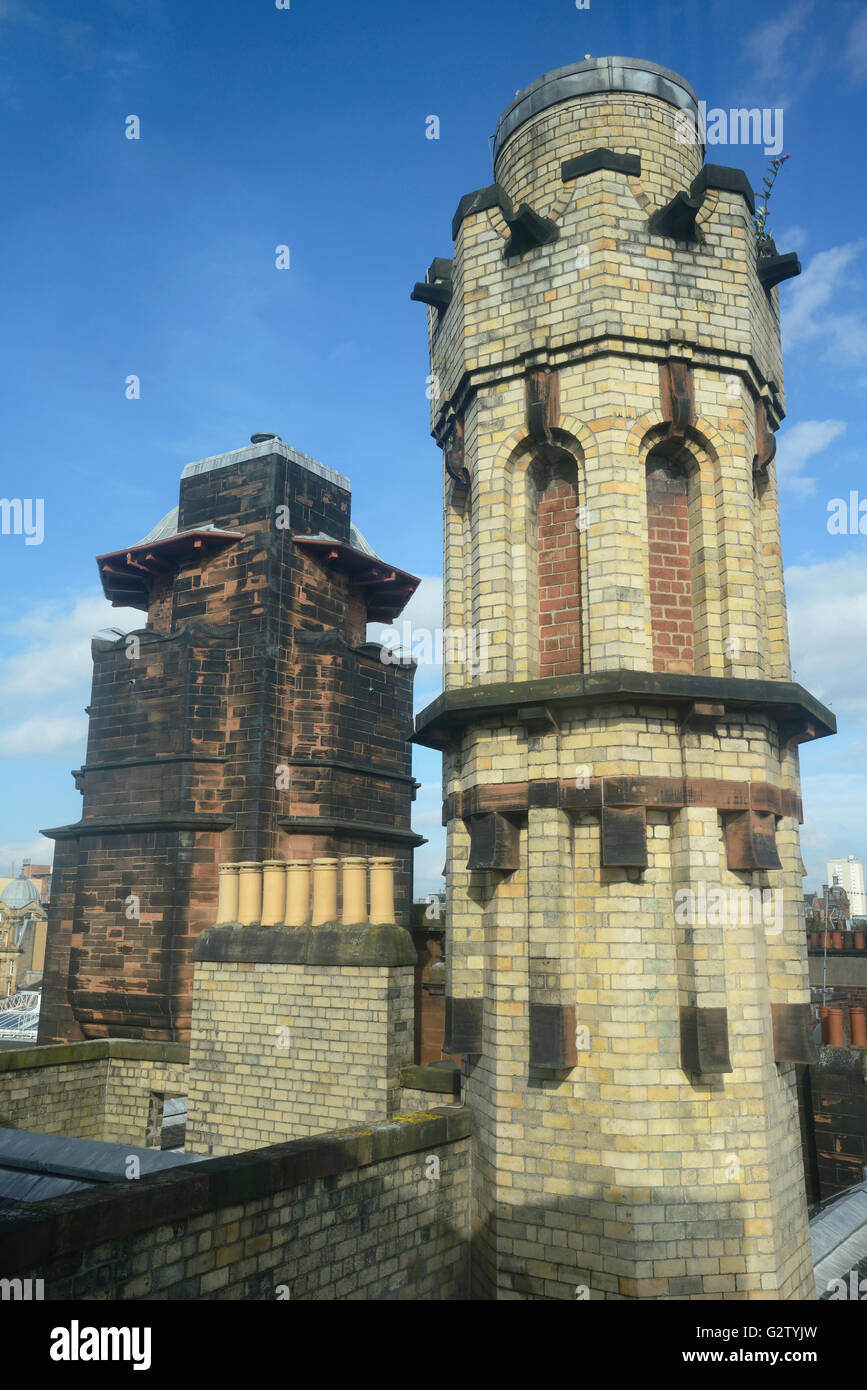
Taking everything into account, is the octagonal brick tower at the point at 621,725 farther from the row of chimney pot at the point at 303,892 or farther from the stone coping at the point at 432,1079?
the row of chimney pot at the point at 303,892

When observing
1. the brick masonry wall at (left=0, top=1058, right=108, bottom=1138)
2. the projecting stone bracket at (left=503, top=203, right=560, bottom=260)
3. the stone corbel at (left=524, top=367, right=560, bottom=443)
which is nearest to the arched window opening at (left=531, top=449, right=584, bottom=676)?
the stone corbel at (left=524, top=367, right=560, bottom=443)

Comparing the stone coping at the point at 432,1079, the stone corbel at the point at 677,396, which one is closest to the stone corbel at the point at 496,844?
the stone coping at the point at 432,1079

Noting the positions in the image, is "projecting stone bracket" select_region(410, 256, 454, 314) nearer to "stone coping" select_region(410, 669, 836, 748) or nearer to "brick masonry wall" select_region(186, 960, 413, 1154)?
"stone coping" select_region(410, 669, 836, 748)

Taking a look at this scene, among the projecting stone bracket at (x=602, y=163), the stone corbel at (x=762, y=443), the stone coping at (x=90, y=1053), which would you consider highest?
the projecting stone bracket at (x=602, y=163)

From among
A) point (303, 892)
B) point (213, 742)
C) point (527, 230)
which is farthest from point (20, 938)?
point (527, 230)

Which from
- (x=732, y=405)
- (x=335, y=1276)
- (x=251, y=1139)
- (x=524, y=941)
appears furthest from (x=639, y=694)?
(x=251, y=1139)

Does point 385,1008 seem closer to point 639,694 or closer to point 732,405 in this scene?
point 639,694

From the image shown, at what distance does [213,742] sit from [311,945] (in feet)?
18.6

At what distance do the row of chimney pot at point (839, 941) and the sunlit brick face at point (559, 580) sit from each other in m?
17.9

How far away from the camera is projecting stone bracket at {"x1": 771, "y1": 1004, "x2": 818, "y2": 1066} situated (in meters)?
9.49

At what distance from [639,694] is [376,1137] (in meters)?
4.81

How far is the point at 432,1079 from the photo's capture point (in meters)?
10.9

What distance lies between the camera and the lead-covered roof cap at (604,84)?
35.8ft

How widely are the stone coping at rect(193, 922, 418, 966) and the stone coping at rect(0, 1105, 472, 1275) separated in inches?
98.9
